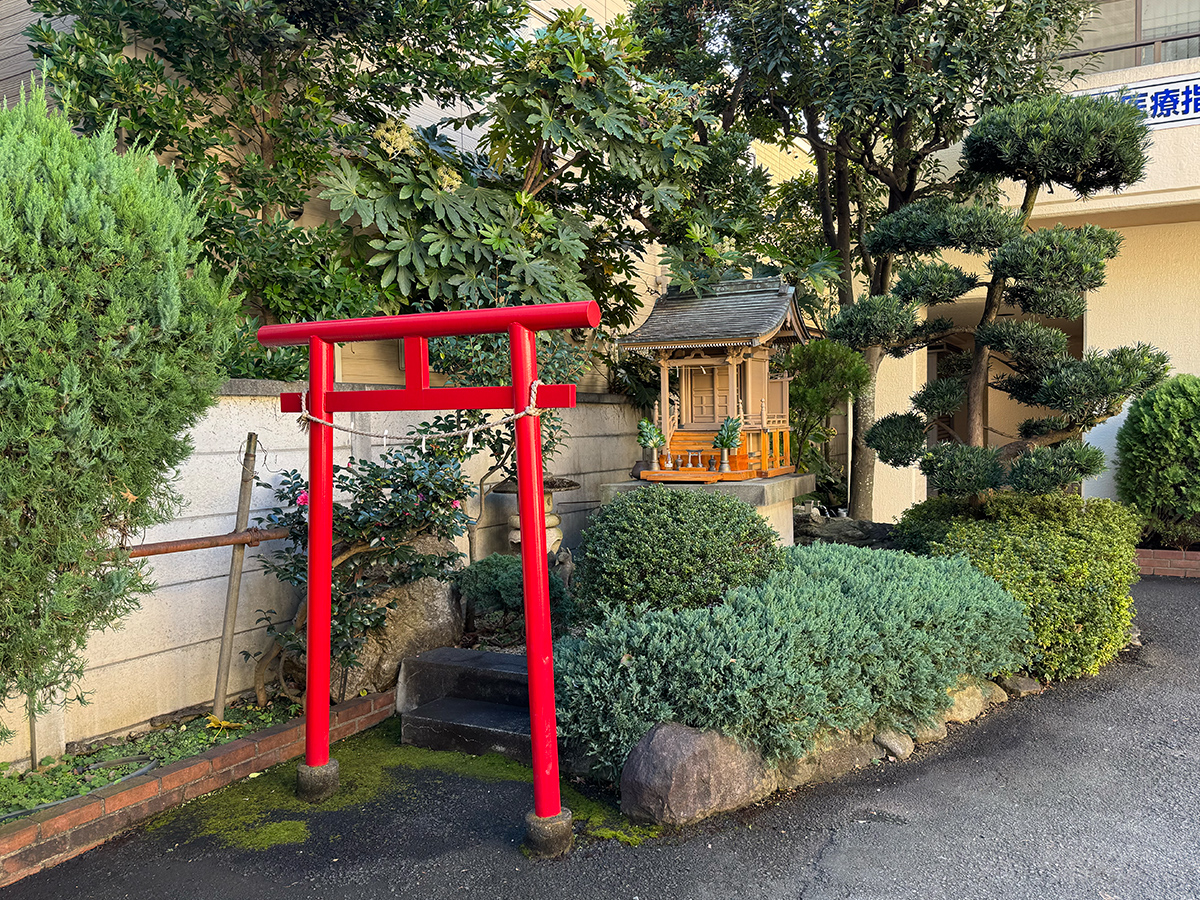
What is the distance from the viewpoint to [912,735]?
4.61 m

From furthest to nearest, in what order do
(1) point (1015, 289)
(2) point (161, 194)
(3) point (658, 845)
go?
(1) point (1015, 289) < (3) point (658, 845) < (2) point (161, 194)

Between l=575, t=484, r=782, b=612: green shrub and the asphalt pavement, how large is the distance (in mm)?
1202

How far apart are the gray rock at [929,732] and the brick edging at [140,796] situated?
309 cm

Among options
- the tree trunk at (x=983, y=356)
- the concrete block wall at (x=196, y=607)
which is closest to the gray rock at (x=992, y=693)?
the tree trunk at (x=983, y=356)

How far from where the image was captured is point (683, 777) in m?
3.66

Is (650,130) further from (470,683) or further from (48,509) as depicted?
(48,509)

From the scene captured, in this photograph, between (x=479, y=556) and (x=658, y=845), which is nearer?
(x=658, y=845)

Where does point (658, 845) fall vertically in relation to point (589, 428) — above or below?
below

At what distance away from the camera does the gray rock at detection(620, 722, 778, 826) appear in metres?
3.65

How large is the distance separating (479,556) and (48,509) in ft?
14.4

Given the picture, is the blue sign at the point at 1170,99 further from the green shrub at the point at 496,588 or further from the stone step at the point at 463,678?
the stone step at the point at 463,678

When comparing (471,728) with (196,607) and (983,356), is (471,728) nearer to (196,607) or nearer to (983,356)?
(196,607)

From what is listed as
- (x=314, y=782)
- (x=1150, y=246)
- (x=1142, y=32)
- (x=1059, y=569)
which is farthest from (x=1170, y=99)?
(x=314, y=782)

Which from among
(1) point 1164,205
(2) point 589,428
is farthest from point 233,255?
(1) point 1164,205
